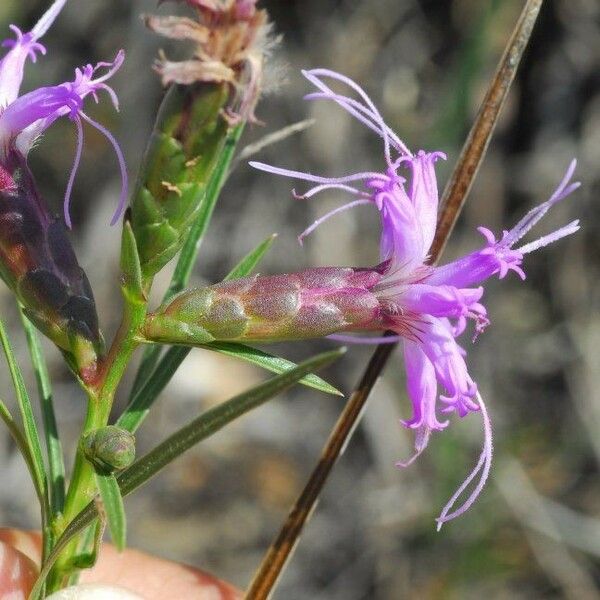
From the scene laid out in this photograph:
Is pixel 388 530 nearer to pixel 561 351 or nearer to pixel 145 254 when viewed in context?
pixel 561 351

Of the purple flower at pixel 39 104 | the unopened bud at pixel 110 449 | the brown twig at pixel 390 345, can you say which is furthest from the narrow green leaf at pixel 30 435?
the brown twig at pixel 390 345

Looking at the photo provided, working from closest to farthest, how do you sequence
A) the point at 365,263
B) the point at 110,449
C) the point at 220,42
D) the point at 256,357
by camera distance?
the point at 220,42
the point at 110,449
the point at 256,357
the point at 365,263

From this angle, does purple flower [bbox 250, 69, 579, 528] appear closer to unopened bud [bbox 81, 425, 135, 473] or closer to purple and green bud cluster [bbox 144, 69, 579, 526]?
purple and green bud cluster [bbox 144, 69, 579, 526]

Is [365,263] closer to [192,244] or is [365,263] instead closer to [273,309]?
[192,244]

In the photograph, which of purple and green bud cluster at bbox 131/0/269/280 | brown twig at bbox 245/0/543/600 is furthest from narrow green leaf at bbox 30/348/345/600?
brown twig at bbox 245/0/543/600

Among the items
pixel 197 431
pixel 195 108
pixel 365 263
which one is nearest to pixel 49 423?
pixel 197 431

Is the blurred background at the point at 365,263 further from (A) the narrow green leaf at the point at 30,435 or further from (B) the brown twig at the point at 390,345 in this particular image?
(A) the narrow green leaf at the point at 30,435
